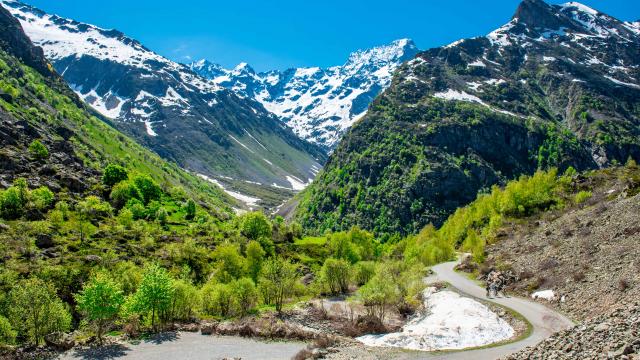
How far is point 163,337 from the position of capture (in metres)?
51.9

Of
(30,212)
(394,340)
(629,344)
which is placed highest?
(30,212)

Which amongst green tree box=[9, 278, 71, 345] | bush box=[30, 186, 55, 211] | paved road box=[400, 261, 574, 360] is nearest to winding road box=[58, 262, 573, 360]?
paved road box=[400, 261, 574, 360]

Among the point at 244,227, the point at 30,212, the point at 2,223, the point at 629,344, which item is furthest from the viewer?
the point at 244,227

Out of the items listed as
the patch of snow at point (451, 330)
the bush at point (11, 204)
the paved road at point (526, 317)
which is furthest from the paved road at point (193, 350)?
the bush at point (11, 204)

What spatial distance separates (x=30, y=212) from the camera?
12694cm

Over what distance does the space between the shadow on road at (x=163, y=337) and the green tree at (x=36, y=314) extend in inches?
459

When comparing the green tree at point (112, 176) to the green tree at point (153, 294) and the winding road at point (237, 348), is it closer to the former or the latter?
the green tree at point (153, 294)

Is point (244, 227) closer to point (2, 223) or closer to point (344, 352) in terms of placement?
point (2, 223)

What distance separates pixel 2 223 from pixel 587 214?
133 metres

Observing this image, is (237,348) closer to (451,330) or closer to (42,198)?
(451,330)

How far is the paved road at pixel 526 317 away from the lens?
4466 centimetres

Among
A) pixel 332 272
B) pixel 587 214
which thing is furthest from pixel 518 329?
pixel 587 214

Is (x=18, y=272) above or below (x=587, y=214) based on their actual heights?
below

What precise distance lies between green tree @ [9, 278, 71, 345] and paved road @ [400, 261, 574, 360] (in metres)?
42.0
